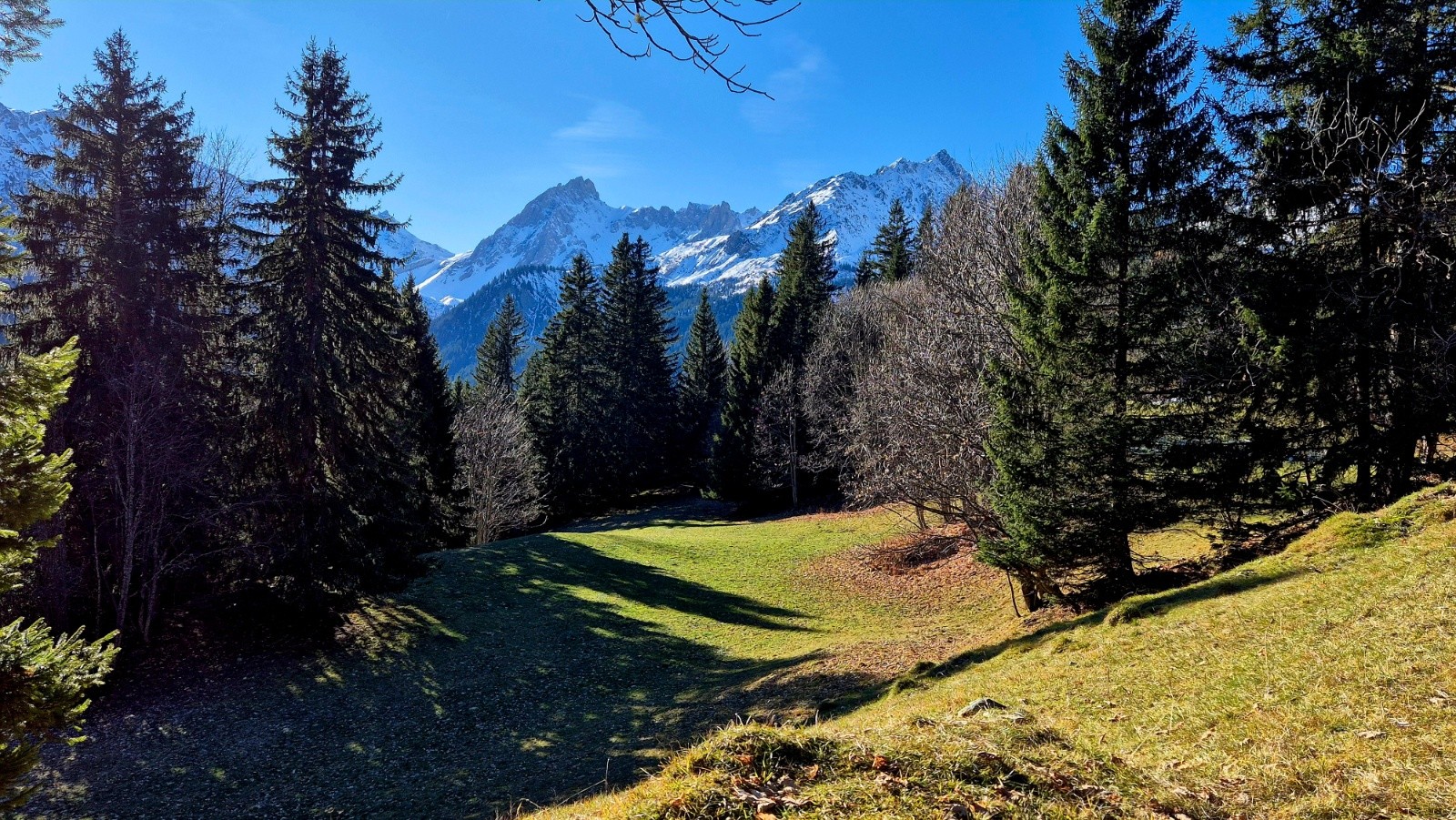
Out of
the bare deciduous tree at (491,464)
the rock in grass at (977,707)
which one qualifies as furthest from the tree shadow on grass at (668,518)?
the rock in grass at (977,707)

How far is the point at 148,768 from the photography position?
9.71 m

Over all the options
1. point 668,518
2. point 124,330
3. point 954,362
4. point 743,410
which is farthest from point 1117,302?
point 743,410

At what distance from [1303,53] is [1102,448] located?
8772mm

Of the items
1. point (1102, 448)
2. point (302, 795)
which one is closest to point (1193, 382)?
point (1102, 448)

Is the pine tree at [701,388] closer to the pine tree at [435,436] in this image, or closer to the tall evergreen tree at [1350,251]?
the pine tree at [435,436]

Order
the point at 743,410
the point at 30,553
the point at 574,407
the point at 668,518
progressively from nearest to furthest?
1. the point at 30,553
2. the point at 668,518
3. the point at 743,410
4. the point at 574,407

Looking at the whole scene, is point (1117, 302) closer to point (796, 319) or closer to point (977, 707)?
point (977, 707)

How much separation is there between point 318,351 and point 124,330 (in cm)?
373

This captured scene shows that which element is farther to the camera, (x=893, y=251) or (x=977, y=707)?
(x=893, y=251)

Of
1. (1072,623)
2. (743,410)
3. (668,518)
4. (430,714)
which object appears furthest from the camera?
(743,410)

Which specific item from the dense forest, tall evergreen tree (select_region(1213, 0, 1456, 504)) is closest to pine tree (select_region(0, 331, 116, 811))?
the dense forest

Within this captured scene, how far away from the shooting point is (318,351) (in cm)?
1454

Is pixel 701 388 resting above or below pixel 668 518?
above

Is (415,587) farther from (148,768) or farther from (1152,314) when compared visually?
(1152,314)
